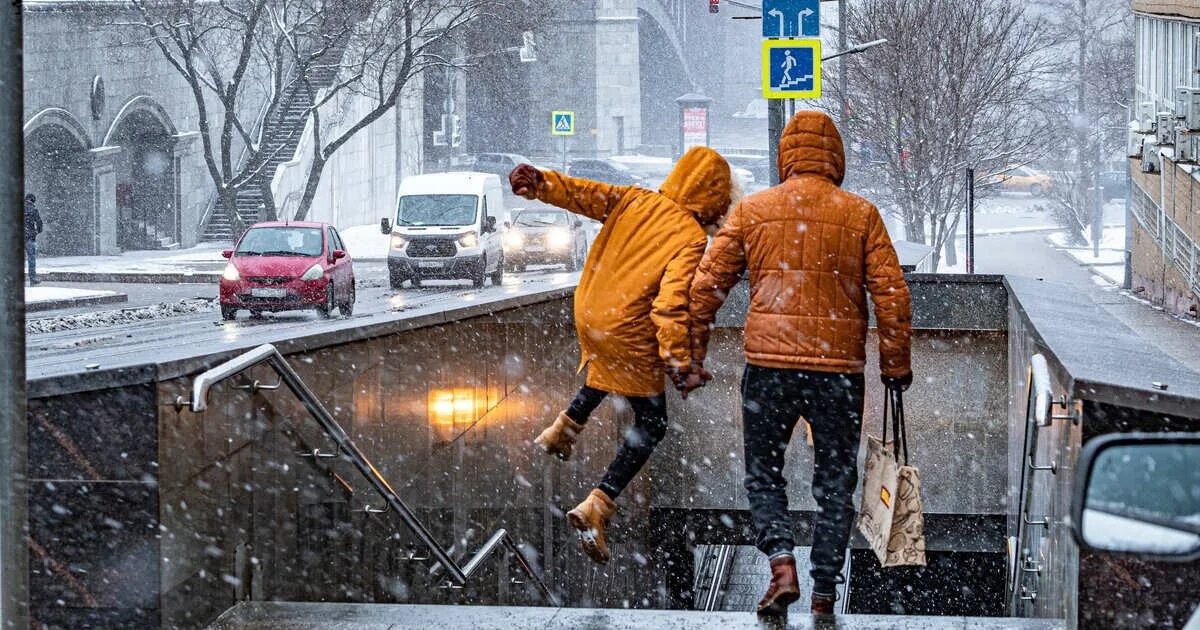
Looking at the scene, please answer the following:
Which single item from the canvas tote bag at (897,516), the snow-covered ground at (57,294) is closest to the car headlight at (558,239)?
the snow-covered ground at (57,294)

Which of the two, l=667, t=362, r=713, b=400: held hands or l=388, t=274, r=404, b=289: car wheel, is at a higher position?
l=667, t=362, r=713, b=400: held hands

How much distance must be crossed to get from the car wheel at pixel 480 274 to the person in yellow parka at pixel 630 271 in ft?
87.4

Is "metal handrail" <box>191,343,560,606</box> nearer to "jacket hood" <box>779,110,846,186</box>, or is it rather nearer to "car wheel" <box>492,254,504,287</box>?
"jacket hood" <box>779,110,846,186</box>

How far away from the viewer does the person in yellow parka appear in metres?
6.39

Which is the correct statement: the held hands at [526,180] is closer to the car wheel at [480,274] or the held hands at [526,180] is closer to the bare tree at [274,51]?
the car wheel at [480,274]

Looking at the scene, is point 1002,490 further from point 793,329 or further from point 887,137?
point 887,137

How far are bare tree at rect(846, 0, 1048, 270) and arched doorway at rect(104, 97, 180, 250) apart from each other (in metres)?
19.5

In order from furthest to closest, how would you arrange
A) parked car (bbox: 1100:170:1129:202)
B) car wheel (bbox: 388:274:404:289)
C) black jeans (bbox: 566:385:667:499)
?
parked car (bbox: 1100:170:1129:202) → car wheel (bbox: 388:274:404:289) → black jeans (bbox: 566:385:667:499)

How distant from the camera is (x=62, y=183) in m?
41.2

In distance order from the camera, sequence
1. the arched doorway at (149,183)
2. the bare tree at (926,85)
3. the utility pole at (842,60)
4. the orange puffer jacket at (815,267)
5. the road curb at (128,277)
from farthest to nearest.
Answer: the arched doorway at (149,183)
the bare tree at (926,85)
the road curb at (128,277)
the utility pole at (842,60)
the orange puffer jacket at (815,267)

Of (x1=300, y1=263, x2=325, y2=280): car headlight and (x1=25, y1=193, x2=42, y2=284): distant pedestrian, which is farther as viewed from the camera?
(x1=25, y1=193, x2=42, y2=284): distant pedestrian

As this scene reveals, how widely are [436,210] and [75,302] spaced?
786 cm

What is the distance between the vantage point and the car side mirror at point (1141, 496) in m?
1.99

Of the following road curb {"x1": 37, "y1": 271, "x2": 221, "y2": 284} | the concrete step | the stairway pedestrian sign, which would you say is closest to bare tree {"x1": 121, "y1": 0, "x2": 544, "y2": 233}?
road curb {"x1": 37, "y1": 271, "x2": 221, "y2": 284}
